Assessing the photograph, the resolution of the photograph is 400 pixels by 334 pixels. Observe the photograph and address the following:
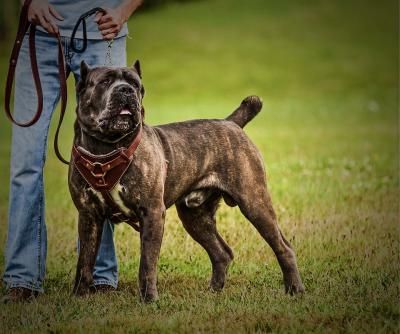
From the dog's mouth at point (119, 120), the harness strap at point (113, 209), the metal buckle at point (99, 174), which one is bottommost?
the harness strap at point (113, 209)

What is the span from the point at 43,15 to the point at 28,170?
1.19m

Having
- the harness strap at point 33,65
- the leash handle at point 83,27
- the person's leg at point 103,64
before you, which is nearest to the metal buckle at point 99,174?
the harness strap at point 33,65

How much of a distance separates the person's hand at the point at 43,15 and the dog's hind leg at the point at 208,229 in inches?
67.2

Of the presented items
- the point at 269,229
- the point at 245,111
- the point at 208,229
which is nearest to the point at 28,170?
the point at 208,229

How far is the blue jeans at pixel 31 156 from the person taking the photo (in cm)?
641

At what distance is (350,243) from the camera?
25.9ft

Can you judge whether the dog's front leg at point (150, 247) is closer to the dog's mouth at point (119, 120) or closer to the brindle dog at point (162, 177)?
the brindle dog at point (162, 177)

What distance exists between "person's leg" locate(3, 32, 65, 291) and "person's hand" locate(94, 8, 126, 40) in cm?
43

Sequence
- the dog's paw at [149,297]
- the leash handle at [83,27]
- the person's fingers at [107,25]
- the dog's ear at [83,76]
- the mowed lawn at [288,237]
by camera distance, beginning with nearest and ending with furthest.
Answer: the mowed lawn at [288,237], the dog's ear at [83,76], the dog's paw at [149,297], the leash handle at [83,27], the person's fingers at [107,25]

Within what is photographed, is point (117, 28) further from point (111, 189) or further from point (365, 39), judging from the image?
point (365, 39)

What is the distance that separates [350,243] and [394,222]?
119cm

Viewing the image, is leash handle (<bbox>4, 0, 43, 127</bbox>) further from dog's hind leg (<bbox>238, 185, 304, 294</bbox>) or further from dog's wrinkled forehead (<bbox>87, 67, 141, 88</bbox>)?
dog's hind leg (<bbox>238, 185, 304, 294</bbox>)

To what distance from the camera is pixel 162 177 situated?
5.89m

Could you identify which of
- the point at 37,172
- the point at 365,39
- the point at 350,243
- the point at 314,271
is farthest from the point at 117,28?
the point at 365,39
